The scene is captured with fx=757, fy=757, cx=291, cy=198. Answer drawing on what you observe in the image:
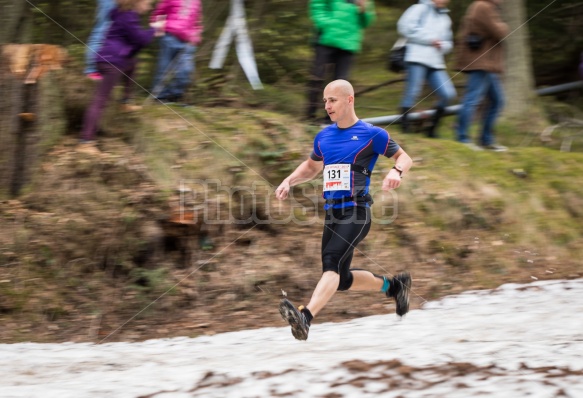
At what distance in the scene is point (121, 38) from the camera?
8367 mm

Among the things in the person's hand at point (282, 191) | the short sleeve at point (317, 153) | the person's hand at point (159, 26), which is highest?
the person's hand at point (159, 26)

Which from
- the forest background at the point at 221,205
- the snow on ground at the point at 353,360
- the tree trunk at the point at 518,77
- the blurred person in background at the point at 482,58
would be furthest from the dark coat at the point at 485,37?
the snow on ground at the point at 353,360

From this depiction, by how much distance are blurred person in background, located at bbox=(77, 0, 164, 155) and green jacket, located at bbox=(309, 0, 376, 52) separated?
2.00m

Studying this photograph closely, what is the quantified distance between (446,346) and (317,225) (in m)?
3.01

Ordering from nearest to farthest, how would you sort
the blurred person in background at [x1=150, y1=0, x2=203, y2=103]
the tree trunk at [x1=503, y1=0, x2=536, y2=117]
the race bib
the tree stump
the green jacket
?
the race bib
the tree stump
the green jacket
the blurred person in background at [x1=150, y1=0, x2=203, y2=103]
the tree trunk at [x1=503, y1=0, x2=536, y2=117]

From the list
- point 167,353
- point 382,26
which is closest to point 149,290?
point 167,353

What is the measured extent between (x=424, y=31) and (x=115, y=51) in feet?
12.3

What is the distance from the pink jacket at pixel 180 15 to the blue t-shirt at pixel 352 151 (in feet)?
12.1

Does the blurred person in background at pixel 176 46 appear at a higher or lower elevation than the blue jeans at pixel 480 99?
higher

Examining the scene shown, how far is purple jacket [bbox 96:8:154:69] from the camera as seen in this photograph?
8289 mm

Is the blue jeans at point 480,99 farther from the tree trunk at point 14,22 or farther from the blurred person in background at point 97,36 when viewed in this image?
the tree trunk at point 14,22

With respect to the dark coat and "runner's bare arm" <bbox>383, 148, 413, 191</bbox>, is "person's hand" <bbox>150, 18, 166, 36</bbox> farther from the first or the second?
"runner's bare arm" <bbox>383, 148, 413, 191</bbox>

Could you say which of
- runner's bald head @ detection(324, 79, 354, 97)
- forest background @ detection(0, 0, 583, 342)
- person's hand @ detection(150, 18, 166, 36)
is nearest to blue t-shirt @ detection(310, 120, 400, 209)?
runner's bald head @ detection(324, 79, 354, 97)

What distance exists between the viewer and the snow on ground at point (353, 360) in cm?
479
